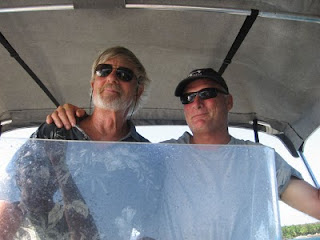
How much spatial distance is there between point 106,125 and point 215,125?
0.51 m

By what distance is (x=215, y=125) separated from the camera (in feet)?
6.13

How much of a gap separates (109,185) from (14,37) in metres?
1.47

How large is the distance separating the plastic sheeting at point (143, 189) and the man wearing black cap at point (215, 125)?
0.70 meters

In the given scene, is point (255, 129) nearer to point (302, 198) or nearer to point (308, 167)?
point (308, 167)

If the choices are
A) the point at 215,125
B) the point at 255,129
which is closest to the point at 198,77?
the point at 215,125

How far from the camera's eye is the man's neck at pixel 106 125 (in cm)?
165

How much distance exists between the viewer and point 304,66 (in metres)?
2.13

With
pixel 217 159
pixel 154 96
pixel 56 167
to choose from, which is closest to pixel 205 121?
pixel 154 96

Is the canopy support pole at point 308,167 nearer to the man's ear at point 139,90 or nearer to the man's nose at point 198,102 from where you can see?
the man's nose at point 198,102

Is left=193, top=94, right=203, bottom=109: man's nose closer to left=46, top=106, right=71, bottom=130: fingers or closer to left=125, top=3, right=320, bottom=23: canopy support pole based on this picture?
left=125, top=3, right=320, bottom=23: canopy support pole

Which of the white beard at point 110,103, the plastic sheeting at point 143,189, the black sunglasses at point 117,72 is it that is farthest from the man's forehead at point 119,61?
the plastic sheeting at point 143,189

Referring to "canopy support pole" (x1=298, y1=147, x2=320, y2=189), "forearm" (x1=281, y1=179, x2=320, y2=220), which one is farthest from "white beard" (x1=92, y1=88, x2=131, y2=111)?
"canopy support pole" (x1=298, y1=147, x2=320, y2=189)

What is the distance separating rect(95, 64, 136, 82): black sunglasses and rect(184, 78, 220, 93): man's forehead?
0.29 meters

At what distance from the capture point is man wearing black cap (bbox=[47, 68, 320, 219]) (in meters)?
1.67
